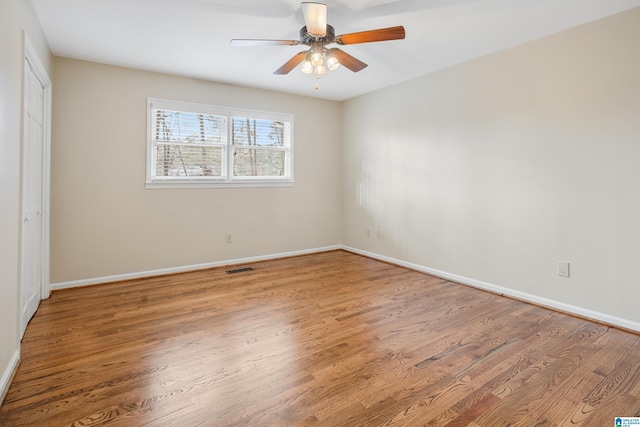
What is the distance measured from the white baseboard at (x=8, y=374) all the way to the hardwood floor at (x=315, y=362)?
1.4 inches

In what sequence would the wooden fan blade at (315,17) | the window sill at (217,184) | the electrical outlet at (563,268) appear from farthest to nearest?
the window sill at (217,184) → the electrical outlet at (563,268) → the wooden fan blade at (315,17)

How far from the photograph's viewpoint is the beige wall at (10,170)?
1.75m

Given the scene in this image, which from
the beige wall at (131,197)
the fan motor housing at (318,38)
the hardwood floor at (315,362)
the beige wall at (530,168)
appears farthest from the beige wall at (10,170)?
the beige wall at (530,168)

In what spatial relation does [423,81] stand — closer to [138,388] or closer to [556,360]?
[556,360]

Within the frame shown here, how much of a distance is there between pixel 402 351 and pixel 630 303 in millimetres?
1957

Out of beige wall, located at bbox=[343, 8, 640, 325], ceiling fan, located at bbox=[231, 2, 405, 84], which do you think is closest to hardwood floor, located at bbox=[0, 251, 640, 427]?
beige wall, located at bbox=[343, 8, 640, 325]

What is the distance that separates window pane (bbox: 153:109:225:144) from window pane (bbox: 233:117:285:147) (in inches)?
9.0

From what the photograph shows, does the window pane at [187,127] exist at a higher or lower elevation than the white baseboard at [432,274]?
higher

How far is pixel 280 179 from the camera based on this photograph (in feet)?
16.2

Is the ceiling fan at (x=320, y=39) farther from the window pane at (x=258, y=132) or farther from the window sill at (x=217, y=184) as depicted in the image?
the window sill at (x=217, y=184)

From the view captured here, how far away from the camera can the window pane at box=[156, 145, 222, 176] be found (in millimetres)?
4036

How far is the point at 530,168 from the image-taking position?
10.2ft

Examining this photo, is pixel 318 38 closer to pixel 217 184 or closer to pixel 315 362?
pixel 315 362

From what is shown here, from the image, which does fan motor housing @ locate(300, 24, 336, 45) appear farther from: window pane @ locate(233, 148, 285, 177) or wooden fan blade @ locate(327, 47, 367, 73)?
window pane @ locate(233, 148, 285, 177)
